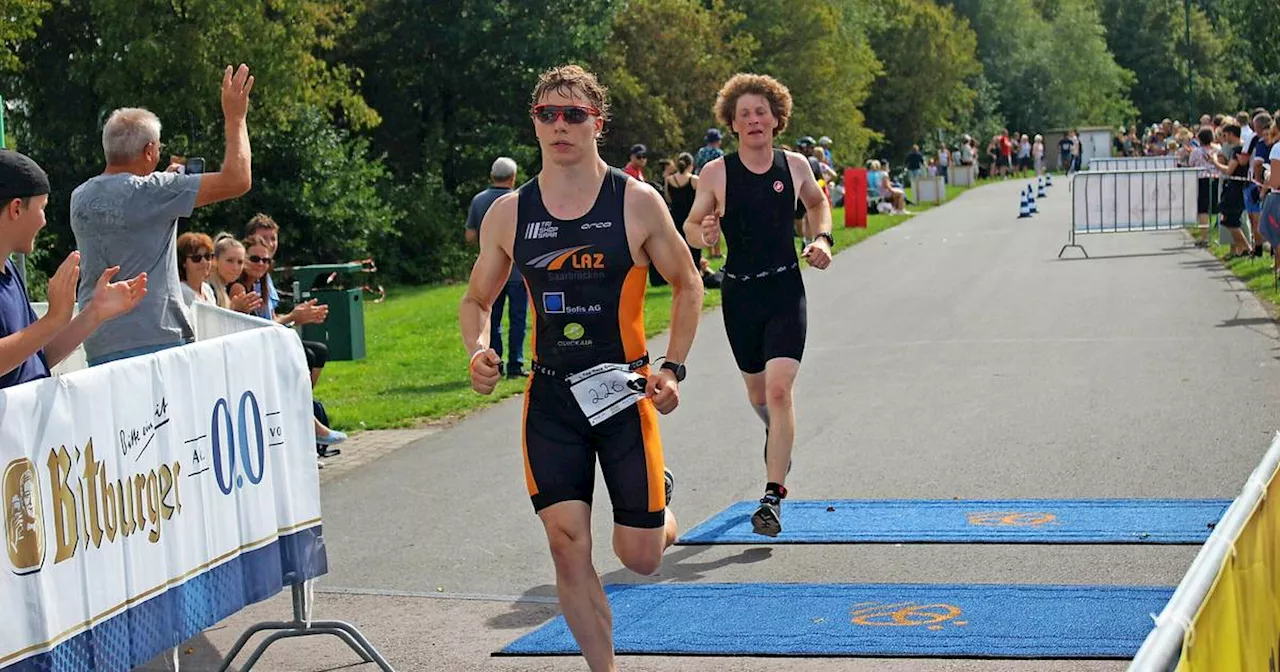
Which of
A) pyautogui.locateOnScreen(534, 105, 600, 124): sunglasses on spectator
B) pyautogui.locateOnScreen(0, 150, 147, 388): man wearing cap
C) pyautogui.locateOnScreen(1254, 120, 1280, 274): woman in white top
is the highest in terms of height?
pyautogui.locateOnScreen(534, 105, 600, 124): sunglasses on spectator

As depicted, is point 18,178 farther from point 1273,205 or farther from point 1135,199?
point 1135,199

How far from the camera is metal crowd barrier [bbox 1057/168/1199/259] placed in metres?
27.0

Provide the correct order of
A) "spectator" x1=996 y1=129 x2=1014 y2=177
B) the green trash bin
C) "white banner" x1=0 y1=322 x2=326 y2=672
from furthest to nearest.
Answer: "spectator" x1=996 y1=129 x2=1014 y2=177
the green trash bin
"white banner" x1=0 y1=322 x2=326 y2=672

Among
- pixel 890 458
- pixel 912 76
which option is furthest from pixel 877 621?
pixel 912 76

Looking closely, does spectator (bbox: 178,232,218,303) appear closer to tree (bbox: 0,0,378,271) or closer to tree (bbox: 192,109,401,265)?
tree (bbox: 0,0,378,271)

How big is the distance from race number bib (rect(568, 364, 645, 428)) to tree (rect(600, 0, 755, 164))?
35267 mm

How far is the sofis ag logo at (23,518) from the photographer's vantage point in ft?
16.1

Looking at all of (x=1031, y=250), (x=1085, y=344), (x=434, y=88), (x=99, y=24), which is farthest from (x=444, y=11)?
(x=1085, y=344)

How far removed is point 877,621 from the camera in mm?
6742

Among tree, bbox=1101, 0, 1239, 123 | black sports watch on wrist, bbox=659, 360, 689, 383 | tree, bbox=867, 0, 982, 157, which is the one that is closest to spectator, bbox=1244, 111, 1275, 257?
black sports watch on wrist, bbox=659, 360, 689, 383

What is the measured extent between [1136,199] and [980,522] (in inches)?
795

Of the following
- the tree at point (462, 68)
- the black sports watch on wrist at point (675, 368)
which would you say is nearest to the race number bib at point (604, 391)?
the black sports watch on wrist at point (675, 368)

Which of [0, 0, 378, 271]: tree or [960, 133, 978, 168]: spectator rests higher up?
[0, 0, 378, 271]: tree

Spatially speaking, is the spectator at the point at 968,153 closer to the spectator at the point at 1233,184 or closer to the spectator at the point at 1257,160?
the spectator at the point at 1233,184
